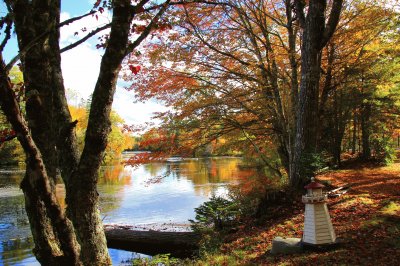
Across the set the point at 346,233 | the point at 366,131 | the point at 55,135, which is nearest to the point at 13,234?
the point at 55,135

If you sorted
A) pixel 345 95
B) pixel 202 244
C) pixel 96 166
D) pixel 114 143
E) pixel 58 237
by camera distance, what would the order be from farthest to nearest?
pixel 114 143, pixel 345 95, pixel 202 244, pixel 96 166, pixel 58 237

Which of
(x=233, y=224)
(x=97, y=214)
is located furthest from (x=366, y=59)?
(x=97, y=214)

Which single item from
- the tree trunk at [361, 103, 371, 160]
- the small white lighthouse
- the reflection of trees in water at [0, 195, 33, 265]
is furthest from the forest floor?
the reflection of trees in water at [0, 195, 33, 265]

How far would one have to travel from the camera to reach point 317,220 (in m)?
5.32

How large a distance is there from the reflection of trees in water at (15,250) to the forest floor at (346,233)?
6.58 meters

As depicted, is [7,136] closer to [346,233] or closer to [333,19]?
[346,233]

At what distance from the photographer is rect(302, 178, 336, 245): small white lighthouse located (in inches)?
211

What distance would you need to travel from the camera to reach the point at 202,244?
7.74 meters

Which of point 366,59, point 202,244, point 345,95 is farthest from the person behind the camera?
point 345,95

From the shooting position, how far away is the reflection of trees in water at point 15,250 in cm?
1002

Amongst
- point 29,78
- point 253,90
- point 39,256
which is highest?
point 253,90

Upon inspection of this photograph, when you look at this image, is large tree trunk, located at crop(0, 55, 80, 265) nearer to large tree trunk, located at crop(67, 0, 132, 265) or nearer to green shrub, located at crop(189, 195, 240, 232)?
large tree trunk, located at crop(67, 0, 132, 265)

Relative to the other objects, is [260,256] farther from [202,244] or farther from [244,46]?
[244,46]

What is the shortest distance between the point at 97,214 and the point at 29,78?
1650 mm
